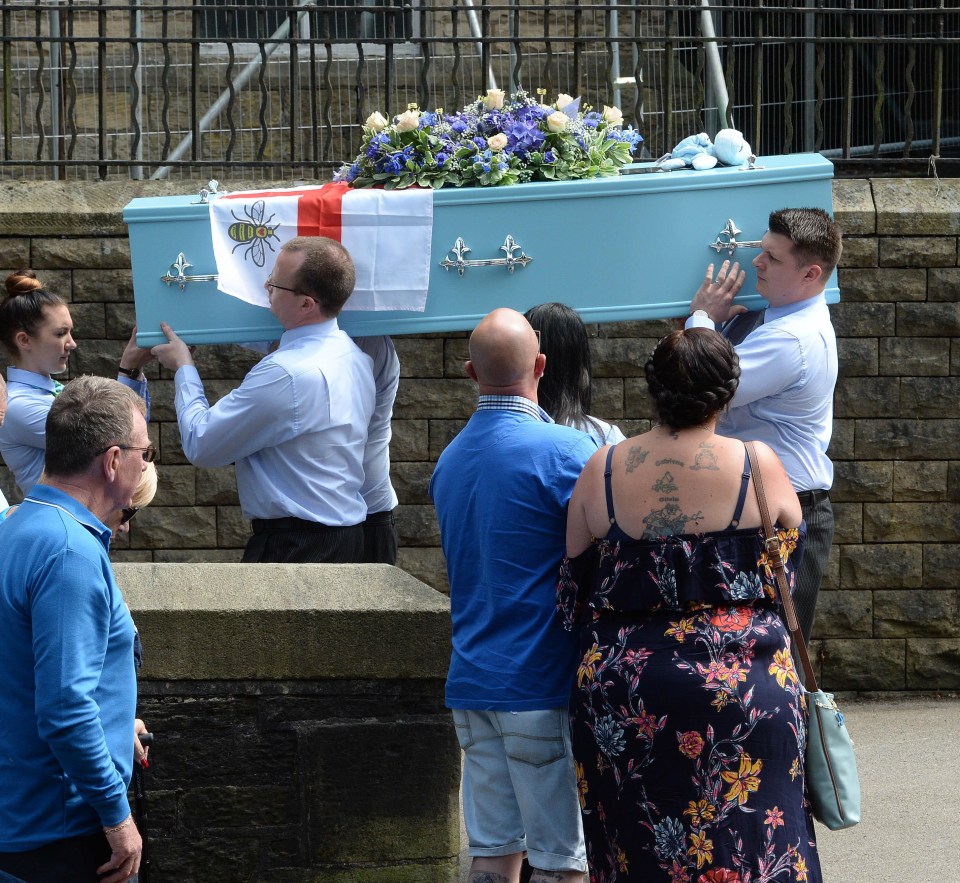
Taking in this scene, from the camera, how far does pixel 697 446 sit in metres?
2.99

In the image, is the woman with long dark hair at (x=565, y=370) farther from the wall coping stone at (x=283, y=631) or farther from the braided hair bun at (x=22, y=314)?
the braided hair bun at (x=22, y=314)

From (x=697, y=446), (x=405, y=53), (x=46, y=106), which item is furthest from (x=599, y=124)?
(x=46, y=106)

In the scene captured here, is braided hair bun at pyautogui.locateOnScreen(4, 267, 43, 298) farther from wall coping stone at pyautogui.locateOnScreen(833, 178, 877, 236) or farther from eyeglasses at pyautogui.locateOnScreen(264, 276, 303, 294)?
wall coping stone at pyautogui.locateOnScreen(833, 178, 877, 236)

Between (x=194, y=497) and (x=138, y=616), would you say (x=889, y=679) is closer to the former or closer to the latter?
(x=194, y=497)

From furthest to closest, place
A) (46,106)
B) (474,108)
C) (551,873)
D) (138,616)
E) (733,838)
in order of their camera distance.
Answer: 1. (46,106)
2. (474,108)
3. (138,616)
4. (551,873)
5. (733,838)

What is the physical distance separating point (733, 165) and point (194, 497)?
336 cm

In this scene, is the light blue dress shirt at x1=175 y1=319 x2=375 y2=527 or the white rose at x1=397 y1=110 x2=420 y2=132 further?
the white rose at x1=397 y1=110 x2=420 y2=132

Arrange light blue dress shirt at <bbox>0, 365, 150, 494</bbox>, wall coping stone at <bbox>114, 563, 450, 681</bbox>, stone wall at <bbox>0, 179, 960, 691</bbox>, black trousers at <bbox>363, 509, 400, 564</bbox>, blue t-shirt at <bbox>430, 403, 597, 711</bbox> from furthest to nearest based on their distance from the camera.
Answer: stone wall at <bbox>0, 179, 960, 691</bbox> → black trousers at <bbox>363, 509, 400, 564</bbox> → light blue dress shirt at <bbox>0, 365, 150, 494</bbox> → wall coping stone at <bbox>114, 563, 450, 681</bbox> → blue t-shirt at <bbox>430, 403, 597, 711</bbox>

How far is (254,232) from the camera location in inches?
171

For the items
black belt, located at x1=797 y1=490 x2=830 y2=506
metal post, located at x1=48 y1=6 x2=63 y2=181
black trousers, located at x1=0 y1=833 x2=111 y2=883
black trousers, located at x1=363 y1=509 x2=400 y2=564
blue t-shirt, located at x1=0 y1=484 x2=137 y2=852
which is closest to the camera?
blue t-shirt, located at x1=0 y1=484 x2=137 y2=852

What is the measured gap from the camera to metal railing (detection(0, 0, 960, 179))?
660cm

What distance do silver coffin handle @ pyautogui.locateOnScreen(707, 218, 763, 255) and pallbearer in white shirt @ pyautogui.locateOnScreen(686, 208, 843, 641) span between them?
0.07m

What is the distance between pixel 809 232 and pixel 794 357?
0.40 metres

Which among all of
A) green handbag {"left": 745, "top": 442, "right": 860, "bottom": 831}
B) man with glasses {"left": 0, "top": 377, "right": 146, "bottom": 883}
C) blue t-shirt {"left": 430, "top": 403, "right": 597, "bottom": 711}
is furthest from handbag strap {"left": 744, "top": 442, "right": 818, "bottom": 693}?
man with glasses {"left": 0, "top": 377, "right": 146, "bottom": 883}
